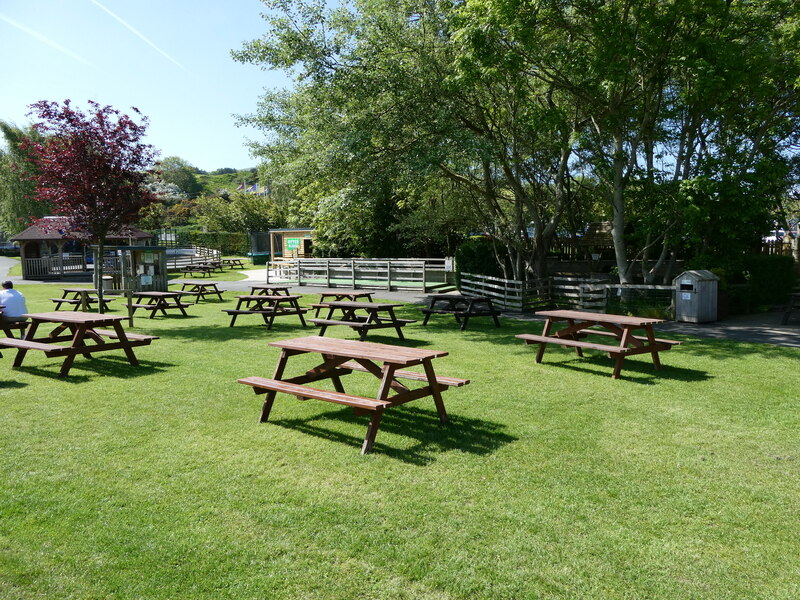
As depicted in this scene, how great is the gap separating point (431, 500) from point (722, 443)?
2975 millimetres

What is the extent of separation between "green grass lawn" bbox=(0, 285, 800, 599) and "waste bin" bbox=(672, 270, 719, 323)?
6142mm

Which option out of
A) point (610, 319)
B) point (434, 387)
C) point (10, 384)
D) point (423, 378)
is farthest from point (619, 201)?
point (10, 384)

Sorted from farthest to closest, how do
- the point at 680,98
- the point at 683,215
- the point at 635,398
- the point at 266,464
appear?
the point at 680,98
the point at 683,215
the point at 635,398
the point at 266,464

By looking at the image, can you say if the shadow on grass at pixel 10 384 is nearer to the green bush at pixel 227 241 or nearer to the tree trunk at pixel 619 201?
the tree trunk at pixel 619 201

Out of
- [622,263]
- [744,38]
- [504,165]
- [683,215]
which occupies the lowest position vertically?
[622,263]

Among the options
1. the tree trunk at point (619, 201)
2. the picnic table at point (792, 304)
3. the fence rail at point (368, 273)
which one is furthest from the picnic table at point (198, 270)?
the picnic table at point (792, 304)

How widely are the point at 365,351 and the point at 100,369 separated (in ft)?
16.3

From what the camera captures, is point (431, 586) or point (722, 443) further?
point (722, 443)

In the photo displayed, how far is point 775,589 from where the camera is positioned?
3189 millimetres

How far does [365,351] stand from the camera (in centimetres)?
610

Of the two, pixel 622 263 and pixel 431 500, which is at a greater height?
pixel 622 263

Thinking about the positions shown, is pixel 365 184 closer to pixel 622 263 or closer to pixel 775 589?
pixel 622 263

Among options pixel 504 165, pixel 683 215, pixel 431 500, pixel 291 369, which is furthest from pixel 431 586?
pixel 504 165

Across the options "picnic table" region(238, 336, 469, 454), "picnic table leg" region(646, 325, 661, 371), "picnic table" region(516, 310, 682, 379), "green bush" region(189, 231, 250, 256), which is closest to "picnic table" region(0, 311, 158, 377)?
"picnic table" region(238, 336, 469, 454)
